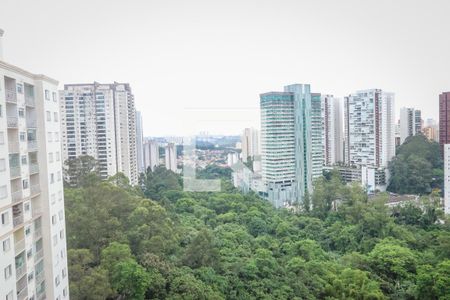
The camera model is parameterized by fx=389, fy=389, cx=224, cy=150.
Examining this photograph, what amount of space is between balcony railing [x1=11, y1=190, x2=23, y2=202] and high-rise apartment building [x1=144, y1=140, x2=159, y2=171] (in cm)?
885

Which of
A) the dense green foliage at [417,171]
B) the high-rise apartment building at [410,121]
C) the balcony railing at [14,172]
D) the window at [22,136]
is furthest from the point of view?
the high-rise apartment building at [410,121]

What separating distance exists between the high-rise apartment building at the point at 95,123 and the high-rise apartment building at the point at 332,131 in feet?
25.9

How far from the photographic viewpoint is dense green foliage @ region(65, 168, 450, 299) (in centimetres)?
435

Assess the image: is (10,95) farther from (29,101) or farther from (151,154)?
(151,154)

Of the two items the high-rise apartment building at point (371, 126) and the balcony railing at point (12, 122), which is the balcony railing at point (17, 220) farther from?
the high-rise apartment building at point (371, 126)

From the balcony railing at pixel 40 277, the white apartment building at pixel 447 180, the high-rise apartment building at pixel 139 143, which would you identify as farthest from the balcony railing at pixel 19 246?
the white apartment building at pixel 447 180

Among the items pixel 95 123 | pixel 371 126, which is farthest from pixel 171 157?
pixel 371 126

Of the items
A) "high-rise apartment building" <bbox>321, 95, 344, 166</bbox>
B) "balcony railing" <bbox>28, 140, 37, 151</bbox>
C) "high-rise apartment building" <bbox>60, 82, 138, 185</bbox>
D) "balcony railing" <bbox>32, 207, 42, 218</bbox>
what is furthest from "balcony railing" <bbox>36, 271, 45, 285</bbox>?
"high-rise apartment building" <bbox>321, 95, 344, 166</bbox>

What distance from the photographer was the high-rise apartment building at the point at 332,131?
14750mm

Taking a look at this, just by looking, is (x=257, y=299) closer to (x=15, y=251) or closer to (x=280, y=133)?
(x=15, y=251)

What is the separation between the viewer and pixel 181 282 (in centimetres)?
440

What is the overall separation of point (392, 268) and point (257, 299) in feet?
6.76

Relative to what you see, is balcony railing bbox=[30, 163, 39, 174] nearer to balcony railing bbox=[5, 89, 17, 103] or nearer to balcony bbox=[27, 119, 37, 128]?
balcony bbox=[27, 119, 37, 128]

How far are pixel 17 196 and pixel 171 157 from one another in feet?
24.4
